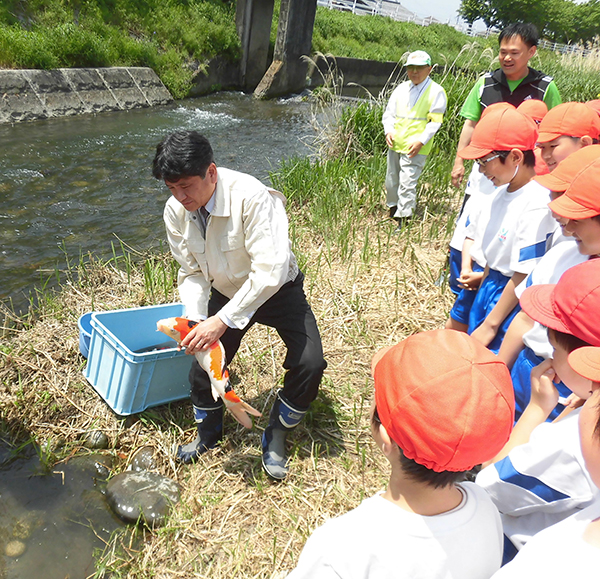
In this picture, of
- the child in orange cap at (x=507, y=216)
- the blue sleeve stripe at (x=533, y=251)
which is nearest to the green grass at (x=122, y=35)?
the child in orange cap at (x=507, y=216)

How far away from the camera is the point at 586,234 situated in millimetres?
1820

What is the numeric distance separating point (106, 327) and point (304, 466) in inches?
52.1

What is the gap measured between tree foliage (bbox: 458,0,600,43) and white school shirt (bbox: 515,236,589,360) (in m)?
51.8

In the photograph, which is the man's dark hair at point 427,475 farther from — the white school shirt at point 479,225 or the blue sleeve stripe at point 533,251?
the white school shirt at point 479,225

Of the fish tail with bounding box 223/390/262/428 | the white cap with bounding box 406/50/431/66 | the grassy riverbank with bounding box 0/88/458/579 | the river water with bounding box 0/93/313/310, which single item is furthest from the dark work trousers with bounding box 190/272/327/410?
the white cap with bounding box 406/50/431/66

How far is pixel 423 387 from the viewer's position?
105cm

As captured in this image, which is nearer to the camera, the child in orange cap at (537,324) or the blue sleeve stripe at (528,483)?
the blue sleeve stripe at (528,483)

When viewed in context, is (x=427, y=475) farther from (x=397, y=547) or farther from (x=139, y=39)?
(x=139, y=39)

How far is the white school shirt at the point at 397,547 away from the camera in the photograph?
3.48 feet

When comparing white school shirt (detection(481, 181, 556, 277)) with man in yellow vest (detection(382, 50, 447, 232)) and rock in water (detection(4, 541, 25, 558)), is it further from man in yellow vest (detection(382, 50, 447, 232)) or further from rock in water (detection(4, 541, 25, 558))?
rock in water (detection(4, 541, 25, 558))

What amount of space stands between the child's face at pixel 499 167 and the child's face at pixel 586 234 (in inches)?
24.0

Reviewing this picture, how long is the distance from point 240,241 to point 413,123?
10.2 feet

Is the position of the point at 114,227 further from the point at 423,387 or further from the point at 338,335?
the point at 423,387

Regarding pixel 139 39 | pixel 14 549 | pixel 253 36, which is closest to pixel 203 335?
pixel 14 549
